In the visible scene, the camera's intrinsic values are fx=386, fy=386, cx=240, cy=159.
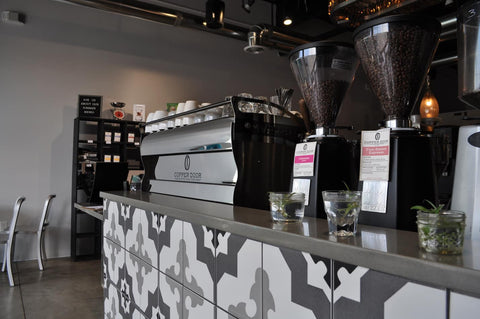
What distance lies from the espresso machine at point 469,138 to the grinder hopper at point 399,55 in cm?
7

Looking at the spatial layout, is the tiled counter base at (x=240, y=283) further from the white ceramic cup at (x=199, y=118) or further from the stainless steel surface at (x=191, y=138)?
the white ceramic cup at (x=199, y=118)

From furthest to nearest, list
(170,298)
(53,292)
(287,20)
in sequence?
(287,20) < (53,292) < (170,298)

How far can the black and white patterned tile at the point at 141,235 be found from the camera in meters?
1.67

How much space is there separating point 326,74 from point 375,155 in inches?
13.2

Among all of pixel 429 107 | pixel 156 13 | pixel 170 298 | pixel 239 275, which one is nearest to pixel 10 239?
pixel 156 13

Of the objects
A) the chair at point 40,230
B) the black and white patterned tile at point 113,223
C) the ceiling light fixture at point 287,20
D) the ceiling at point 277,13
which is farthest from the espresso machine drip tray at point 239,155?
the ceiling light fixture at point 287,20

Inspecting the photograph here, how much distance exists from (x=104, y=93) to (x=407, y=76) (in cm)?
587

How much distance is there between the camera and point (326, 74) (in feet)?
3.81

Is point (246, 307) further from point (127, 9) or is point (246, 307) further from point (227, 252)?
point (127, 9)

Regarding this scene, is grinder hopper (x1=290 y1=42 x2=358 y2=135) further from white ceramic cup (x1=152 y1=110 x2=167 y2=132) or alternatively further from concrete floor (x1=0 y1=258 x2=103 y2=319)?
concrete floor (x1=0 y1=258 x2=103 y2=319)

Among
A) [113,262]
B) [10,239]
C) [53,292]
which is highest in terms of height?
[113,262]

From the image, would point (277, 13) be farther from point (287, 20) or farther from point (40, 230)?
point (40, 230)

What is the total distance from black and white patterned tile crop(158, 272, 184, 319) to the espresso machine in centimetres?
97

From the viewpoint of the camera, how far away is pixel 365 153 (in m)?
0.98
